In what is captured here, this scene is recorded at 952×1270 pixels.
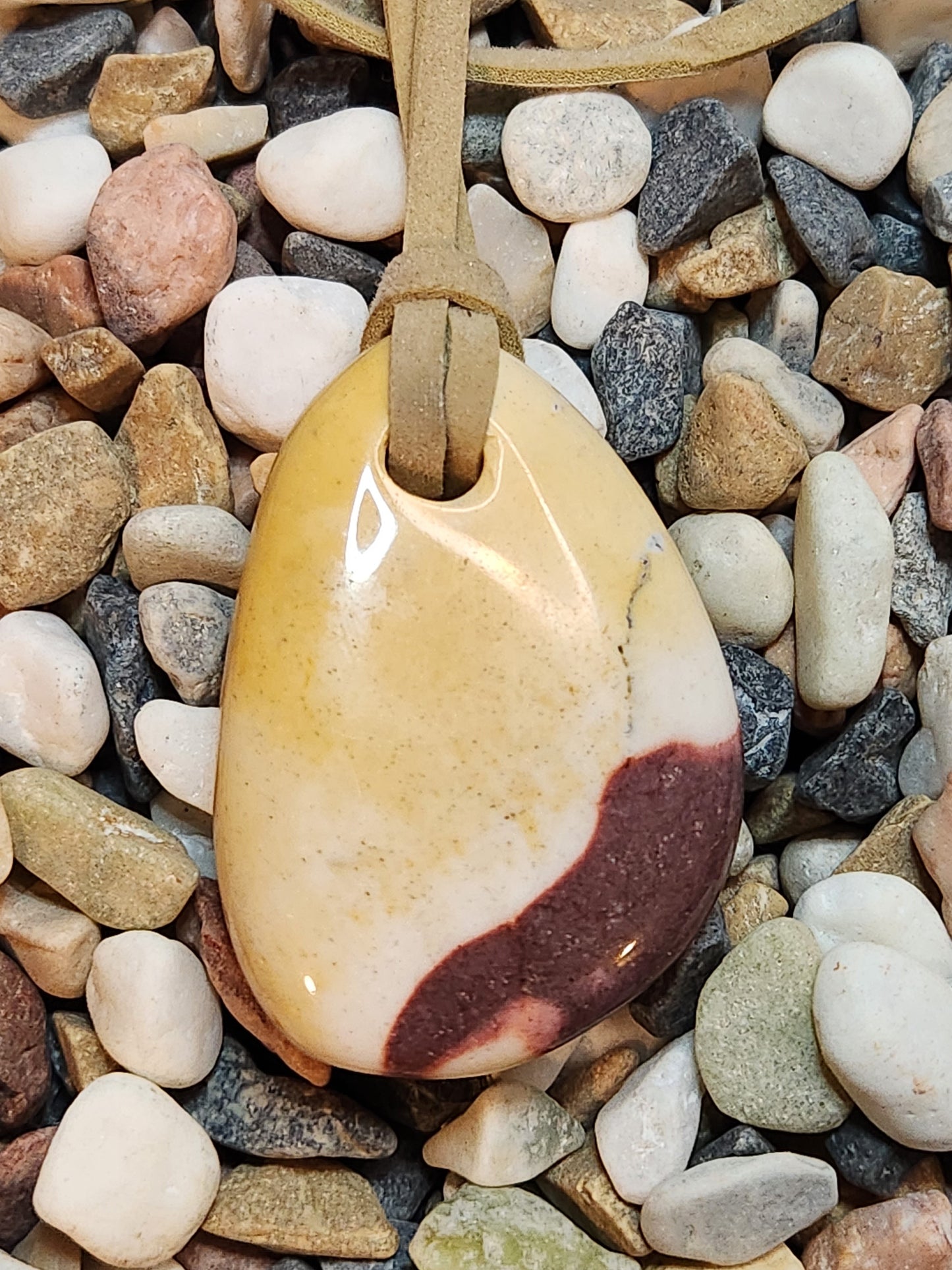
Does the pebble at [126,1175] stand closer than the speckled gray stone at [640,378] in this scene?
Yes

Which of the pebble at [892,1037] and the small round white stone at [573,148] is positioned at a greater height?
the small round white stone at [573,148]

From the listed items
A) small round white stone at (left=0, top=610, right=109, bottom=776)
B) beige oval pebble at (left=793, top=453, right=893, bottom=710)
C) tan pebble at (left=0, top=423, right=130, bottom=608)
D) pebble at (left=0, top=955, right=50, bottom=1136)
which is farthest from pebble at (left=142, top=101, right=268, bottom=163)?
pebble at (left=0, top=955, right=50, bottom=1136)

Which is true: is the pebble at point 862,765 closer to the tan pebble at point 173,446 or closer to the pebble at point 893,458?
the pebble at point 893,458

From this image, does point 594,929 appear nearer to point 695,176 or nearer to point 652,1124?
point 652,1124

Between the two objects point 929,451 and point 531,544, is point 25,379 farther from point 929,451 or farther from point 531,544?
point 929,451

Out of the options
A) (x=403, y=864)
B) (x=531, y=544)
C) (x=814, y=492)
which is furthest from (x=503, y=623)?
(x=814, y=492)

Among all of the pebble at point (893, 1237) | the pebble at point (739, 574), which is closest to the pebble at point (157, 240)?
the pebble at point (739, 574)

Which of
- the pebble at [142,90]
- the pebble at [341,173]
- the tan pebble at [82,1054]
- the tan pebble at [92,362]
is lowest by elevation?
the tan pebble at [82,1054]
